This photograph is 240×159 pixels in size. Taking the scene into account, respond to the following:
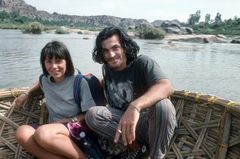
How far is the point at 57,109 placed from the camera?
2.86 m

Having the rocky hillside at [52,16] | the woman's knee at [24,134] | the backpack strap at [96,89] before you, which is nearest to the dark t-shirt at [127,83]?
the backpack strap at [96,89]

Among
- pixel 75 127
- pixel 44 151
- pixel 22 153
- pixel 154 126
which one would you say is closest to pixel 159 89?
pixel 154 126

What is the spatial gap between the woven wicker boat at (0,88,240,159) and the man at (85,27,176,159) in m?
0.51

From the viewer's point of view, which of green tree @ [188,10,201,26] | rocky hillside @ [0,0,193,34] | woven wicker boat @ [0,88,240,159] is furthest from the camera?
rocky hillside @ [0,0,193,34]

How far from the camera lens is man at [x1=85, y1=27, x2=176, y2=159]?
2.32 meters

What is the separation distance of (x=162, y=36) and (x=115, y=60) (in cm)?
3651

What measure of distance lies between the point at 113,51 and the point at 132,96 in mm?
354

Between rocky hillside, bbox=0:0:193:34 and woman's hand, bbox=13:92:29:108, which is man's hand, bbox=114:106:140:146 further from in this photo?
rocky hillside, bbox=0:0:193:34

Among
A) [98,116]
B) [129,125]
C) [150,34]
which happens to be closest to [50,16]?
[150,34]

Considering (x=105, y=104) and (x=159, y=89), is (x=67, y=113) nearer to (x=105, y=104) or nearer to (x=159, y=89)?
(x=105, y=104)

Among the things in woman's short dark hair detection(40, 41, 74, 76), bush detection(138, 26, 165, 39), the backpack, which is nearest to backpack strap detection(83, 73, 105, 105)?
the backpack

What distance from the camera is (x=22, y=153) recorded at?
3158 mm

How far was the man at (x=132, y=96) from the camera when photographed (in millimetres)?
2320

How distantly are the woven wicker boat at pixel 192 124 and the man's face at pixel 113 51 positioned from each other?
80 centimetres
